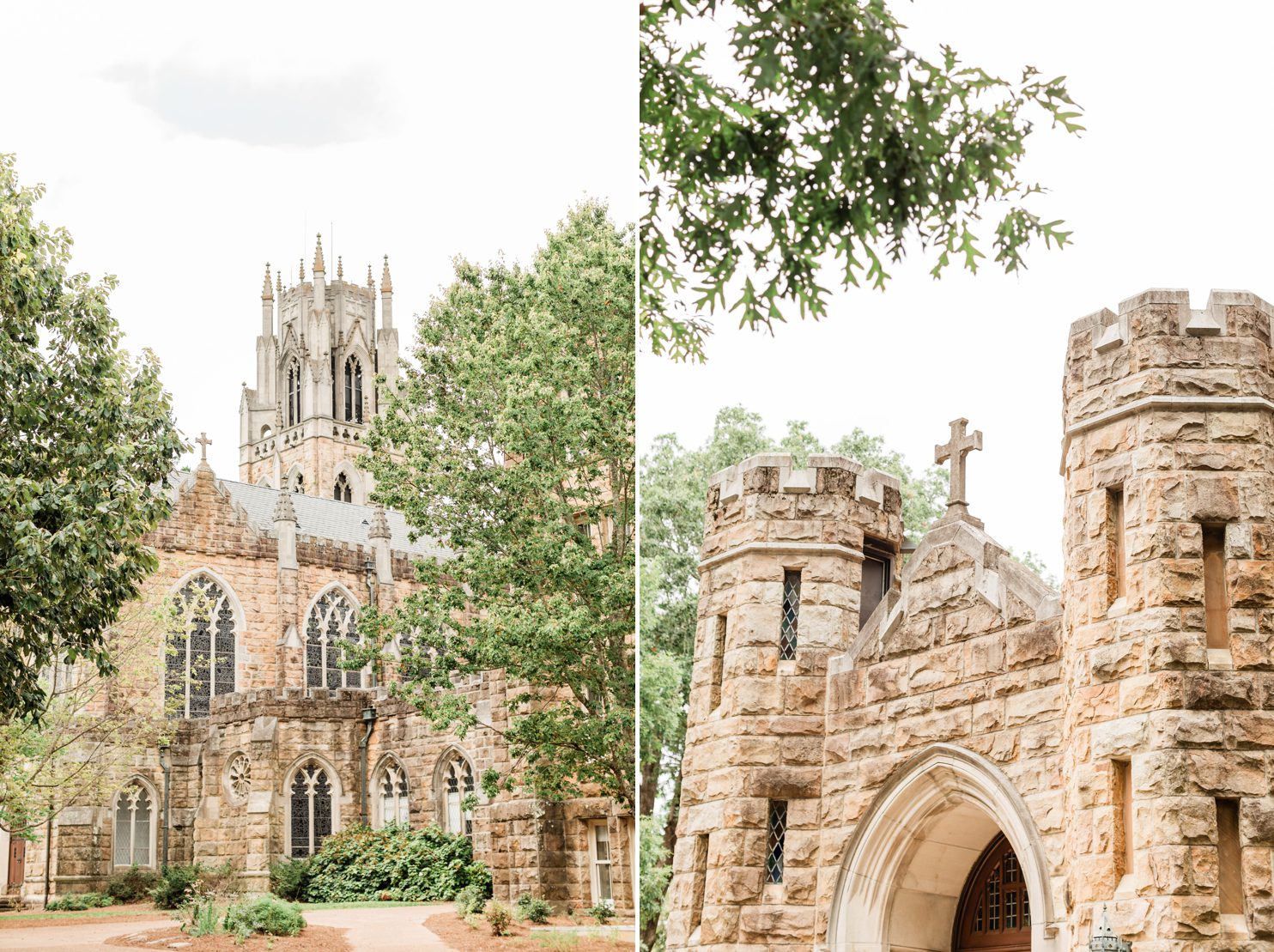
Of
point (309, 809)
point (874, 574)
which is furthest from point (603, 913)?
point (874, 574)

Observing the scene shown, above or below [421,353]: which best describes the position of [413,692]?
below

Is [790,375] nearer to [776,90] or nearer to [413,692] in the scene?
[413,692]

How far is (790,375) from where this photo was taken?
10.1 meters

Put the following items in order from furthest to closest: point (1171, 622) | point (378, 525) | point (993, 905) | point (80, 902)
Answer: point (378, 525)
point (993, 905)
point (80, 902)
point (1171, 622)

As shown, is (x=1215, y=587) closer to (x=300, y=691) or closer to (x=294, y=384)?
(x=294, y=384)

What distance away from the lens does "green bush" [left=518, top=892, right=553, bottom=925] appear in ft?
24.7

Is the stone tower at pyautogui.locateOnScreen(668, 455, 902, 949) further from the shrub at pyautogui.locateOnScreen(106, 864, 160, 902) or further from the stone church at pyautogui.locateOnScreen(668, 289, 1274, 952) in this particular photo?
the shrub at pyautogui.locateOnScreen(106, 864, 160, 902)

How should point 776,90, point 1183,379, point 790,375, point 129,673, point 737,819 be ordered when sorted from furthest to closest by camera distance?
point 790,375 → point 129,673 → point 737,819 → point 1183,379 → point 776,90

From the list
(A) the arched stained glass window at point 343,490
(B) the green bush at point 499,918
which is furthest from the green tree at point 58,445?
(B) the green bush at point 499,918

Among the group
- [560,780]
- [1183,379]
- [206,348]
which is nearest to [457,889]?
[560,780]

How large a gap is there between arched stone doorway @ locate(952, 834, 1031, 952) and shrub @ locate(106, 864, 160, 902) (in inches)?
165

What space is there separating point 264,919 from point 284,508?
354 cm

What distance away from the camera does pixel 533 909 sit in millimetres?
7660

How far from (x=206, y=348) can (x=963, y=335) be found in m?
4.08
